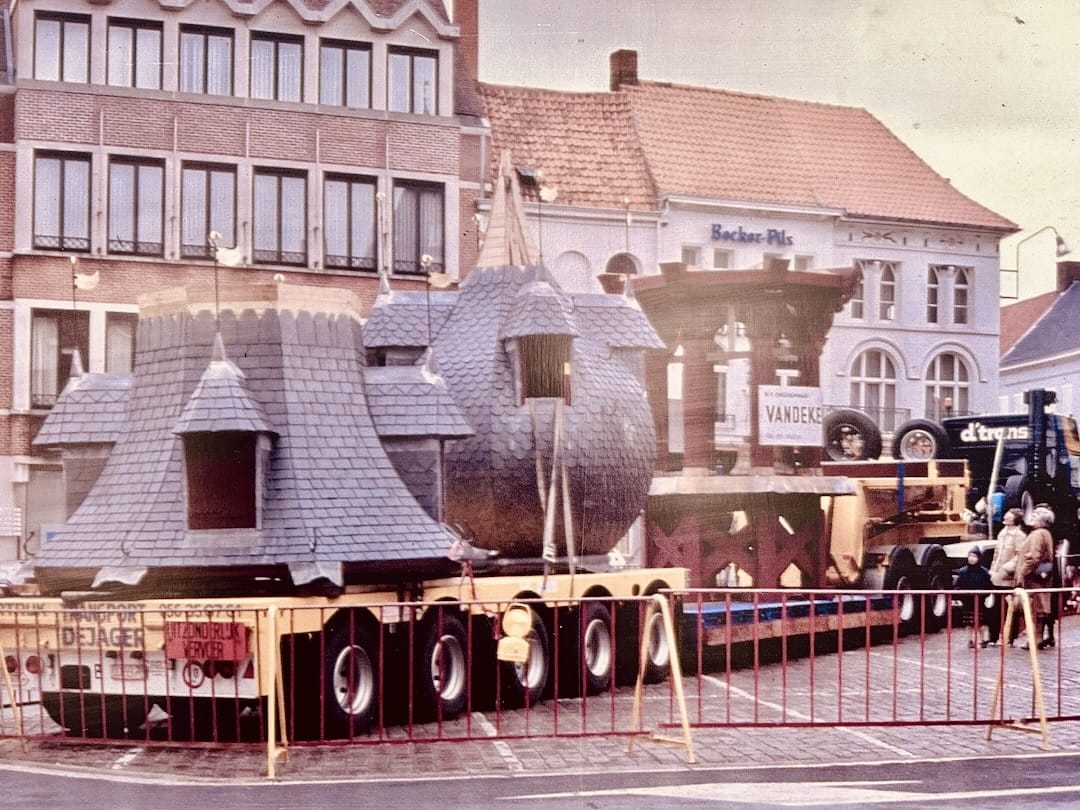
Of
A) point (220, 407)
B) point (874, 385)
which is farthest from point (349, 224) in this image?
point (220, 407)

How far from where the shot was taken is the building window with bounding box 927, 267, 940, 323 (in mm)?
37031

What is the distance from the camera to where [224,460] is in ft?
46.8

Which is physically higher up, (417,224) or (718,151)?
(718,151)

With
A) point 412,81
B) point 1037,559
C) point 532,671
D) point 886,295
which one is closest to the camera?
point 532,671

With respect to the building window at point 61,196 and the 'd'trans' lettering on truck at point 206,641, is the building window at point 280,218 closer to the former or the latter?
the building window at point 61,196

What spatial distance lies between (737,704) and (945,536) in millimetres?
11403

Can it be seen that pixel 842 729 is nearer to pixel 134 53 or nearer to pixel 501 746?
pixel 501 746

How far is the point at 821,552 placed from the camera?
74.6 ft

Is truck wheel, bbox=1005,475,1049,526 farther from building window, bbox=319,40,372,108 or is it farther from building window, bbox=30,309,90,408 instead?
building window, bbox=30,309,90,408

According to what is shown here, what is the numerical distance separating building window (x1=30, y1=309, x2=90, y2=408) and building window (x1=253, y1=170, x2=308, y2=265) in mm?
3002

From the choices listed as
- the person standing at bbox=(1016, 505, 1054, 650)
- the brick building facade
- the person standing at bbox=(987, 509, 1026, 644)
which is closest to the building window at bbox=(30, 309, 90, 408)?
the brick building facade

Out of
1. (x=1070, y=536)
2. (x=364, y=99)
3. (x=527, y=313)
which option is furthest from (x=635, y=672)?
(x=364, y=99)

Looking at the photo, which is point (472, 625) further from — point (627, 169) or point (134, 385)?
point (627, 169)

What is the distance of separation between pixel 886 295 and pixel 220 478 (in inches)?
959
